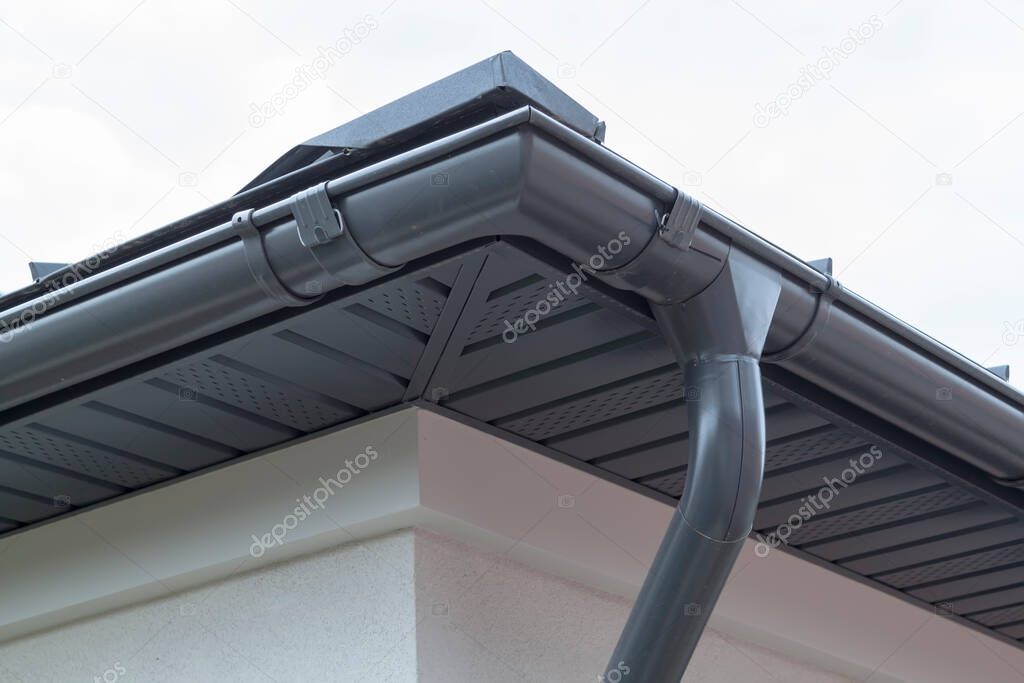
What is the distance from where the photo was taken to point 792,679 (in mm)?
5055

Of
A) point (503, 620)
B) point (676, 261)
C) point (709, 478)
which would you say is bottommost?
point (709, 478)

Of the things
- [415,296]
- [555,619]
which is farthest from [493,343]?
[555,619]

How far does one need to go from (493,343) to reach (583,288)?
508 mm

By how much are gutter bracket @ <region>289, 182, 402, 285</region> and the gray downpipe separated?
801mm

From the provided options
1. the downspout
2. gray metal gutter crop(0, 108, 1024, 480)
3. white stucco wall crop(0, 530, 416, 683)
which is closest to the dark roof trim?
gray metal gutter crop(0, 108, 1024, 480)

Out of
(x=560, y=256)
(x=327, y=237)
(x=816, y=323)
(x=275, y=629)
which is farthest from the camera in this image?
(x=275, y=629)

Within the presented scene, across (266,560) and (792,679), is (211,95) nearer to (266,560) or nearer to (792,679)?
(266,560)

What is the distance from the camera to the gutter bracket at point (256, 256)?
271 cm

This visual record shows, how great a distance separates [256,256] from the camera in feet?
8.94

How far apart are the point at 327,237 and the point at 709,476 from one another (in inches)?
43.0

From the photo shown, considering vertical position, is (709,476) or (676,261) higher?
(676,261)

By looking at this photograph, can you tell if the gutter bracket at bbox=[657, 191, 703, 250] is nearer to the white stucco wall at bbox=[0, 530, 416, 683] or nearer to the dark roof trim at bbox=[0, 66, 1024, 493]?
the dark roof trim at bbox=[0, 66, 1024, 493]

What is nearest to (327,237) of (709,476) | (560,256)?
(560,256)

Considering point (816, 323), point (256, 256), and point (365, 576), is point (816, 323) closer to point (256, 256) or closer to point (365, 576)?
point (256, 256)
